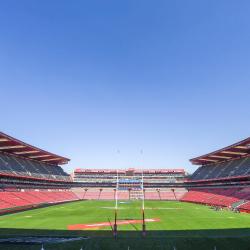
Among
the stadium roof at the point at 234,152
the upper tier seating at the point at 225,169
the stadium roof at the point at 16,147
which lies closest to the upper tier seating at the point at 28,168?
the stadium roof at the point at 16,147

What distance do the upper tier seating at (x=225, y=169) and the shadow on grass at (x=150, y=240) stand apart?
162 feet

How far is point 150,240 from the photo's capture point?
26438mm

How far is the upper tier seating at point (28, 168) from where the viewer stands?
74.6 m

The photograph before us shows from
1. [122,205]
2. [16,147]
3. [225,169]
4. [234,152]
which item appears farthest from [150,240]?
[225,169]

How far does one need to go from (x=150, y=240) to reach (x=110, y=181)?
105379 millimetres

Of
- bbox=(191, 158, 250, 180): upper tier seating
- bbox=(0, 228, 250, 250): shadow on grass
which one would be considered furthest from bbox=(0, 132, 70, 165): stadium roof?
bbox=(191, 158, 250, 180): upper tier seating

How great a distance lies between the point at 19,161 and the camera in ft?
288

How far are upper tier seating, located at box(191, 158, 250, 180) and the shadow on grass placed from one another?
4929 cm

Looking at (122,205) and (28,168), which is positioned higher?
(28,168)

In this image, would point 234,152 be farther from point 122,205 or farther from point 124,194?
point 124,194

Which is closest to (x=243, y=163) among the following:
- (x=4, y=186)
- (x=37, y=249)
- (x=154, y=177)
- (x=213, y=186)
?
(x=213, y=186)

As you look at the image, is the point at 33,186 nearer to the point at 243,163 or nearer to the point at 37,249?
the point at 243,163

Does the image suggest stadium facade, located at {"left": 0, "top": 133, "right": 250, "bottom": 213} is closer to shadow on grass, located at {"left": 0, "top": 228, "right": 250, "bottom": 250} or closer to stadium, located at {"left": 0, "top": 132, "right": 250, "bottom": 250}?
stadium, located at {"left": 0, "top": 132, "right": 250, "bottom": 250}

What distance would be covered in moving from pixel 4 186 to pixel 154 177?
7605 cm
